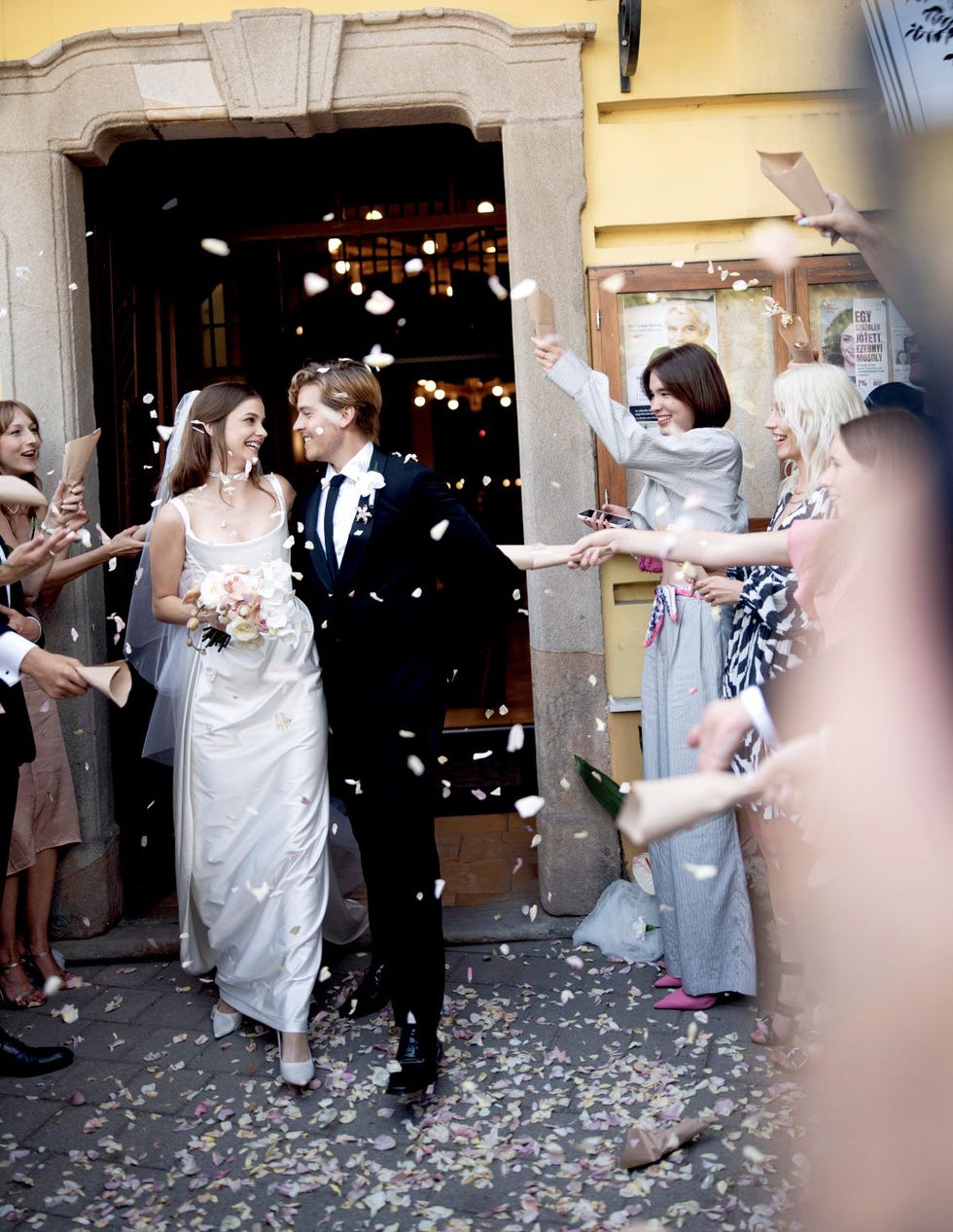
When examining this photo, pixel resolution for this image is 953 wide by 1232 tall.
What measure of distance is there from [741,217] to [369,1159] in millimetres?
3713

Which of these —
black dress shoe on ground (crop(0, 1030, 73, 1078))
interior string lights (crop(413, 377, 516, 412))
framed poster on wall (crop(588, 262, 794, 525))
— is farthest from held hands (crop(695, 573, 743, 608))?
interior string lights (crop(413, 377, 516, 412))

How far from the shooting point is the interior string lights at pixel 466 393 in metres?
10.9

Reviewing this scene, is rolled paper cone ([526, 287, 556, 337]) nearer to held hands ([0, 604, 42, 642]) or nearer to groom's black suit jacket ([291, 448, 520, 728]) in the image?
groom's black suit jacket ([291, 448, 520, 728])

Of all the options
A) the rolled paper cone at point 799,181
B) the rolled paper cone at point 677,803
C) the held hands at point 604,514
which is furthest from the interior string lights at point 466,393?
the rolled paper cone at point 677,803

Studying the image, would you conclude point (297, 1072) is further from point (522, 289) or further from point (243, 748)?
point (522, 289)

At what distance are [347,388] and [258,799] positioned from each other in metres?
1.41

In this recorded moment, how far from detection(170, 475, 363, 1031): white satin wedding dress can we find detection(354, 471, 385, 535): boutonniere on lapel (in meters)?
0.48

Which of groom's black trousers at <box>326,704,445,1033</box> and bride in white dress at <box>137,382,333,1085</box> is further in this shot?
bride in white dress at <box>137,382,333,1085</box>

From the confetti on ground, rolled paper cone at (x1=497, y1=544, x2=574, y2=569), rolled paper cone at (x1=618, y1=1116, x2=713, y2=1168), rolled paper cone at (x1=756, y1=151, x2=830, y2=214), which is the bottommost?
rolled paper cone at (x1=618, y1=1116, x2=713, y2=1168)

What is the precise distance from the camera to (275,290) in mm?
7949

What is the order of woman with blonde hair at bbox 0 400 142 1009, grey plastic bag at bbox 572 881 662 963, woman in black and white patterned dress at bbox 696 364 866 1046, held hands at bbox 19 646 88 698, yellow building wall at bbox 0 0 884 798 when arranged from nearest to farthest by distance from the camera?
held hands at bbox 19 646 88 698, woman in black and white patterned dress at bbox 696 364 866 1046, woman with blonde hair at bbox 0 400 142 1009, grey plastic bag at bbox 572 881 662 963, yellow building wall at bbox 0 0 884 798

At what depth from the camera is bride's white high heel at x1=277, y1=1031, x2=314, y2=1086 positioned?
3498 millimetres

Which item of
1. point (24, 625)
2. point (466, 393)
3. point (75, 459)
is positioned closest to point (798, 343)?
point (75, 459)

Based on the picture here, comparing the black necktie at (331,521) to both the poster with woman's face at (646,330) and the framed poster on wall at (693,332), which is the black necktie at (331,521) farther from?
the poster with woman's face at (646,330)
